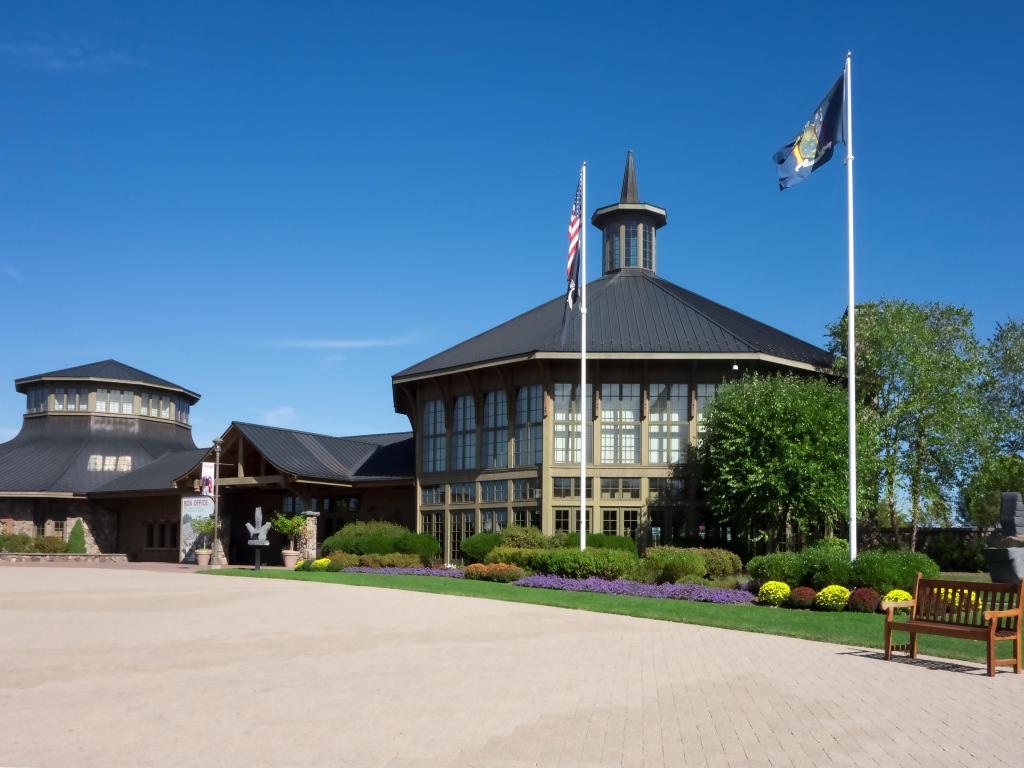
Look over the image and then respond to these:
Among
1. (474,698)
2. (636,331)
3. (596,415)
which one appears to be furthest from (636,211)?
(474,698)

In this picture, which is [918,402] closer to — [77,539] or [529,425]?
[529,425]

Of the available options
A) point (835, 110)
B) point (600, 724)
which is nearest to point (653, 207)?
point (835, 110)

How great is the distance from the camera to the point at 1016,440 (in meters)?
46.8

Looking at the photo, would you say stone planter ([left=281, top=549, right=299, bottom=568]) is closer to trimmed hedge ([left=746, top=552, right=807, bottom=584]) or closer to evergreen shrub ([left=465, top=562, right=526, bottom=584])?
evergreen shrub ([left=465, top=562, right=526, bottom=584])

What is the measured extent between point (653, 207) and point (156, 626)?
32.6 meters

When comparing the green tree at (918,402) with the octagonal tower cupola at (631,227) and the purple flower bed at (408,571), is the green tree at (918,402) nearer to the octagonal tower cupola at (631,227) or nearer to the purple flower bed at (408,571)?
the octagonal tower cupola at (631,227)

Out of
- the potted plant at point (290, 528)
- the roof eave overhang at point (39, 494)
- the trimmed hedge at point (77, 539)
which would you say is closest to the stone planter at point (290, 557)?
the potted plant at point (290, 528)

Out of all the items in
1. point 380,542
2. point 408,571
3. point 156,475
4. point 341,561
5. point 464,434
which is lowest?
point 408,571

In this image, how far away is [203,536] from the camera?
46219mm

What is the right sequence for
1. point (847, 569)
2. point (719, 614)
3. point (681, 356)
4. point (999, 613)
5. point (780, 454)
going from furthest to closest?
point (681, 356) < point (780, 454) < point (847, 569) < point (719, 614) < point (999, 613)

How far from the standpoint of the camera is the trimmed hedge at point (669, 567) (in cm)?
2611

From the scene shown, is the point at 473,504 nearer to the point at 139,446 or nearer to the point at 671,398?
the point at 671,398

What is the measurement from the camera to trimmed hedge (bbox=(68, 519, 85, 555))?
170 feet

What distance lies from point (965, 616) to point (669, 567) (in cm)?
1440
